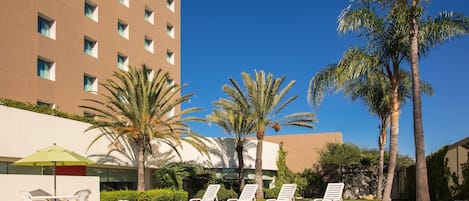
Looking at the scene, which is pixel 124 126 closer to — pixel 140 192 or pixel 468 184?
pixel 140 192

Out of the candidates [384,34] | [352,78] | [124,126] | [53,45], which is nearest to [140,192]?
[124,126]

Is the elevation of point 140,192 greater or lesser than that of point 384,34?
lesser

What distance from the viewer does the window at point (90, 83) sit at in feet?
106

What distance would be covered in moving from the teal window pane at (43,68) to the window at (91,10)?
4834mm

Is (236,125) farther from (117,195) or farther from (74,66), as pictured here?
(117,195)

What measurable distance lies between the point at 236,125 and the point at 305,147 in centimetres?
1095

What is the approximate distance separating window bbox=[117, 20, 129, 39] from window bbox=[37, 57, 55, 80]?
7.52 metres

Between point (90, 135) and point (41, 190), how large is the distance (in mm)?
9192

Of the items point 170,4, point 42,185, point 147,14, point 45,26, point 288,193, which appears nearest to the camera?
point 42,185

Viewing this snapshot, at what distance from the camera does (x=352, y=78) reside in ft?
74.8

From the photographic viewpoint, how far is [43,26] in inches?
Answer: 1144

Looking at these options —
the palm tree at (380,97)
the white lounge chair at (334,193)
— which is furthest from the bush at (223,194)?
the white lounge chair at (334,193)

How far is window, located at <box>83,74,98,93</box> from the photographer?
3222cm

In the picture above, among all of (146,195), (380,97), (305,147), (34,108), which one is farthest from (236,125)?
(34,108)
